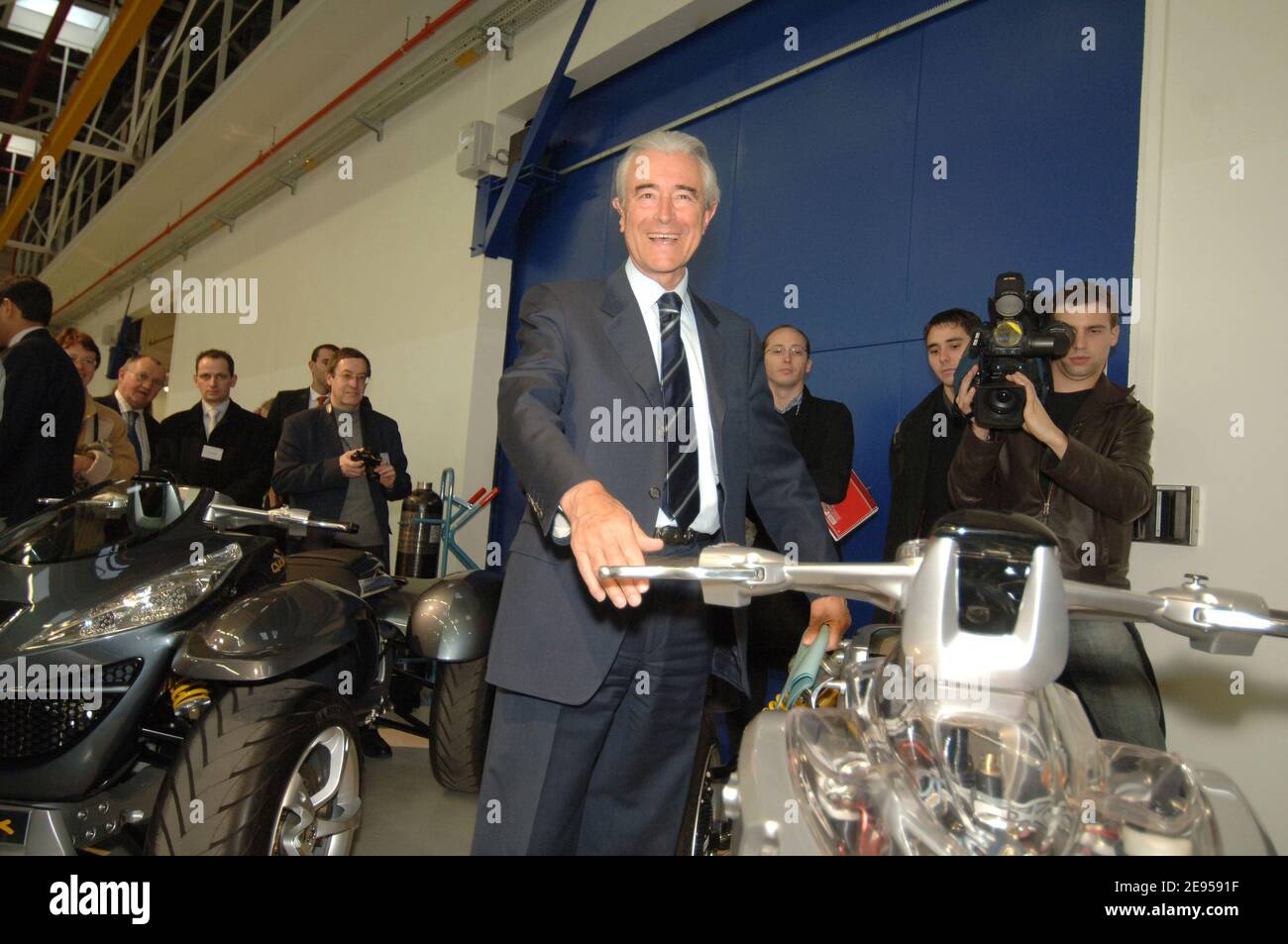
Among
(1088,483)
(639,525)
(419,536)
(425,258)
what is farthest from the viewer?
(425,258)

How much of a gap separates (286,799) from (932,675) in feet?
4.44

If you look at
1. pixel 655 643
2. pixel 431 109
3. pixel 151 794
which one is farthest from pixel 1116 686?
pixel 431 109

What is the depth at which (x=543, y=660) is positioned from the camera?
126 centimetres

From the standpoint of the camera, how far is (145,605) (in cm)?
166

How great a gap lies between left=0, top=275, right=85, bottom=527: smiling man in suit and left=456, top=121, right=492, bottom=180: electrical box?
3.02m

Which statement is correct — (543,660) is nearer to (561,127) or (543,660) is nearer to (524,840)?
(524,840)

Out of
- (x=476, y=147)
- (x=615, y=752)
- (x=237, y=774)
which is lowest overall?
(x=237, y=774)

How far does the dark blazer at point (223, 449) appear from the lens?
4.05 metres

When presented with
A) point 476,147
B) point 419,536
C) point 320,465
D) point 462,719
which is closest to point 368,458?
point 320,465

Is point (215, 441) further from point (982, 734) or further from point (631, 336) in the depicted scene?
point (982, 734)

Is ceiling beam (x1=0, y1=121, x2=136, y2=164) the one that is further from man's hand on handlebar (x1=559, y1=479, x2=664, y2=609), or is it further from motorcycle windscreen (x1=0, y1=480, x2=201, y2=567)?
man's hand on handlebar (x1=559, y1=479, x2=664, y2=609)

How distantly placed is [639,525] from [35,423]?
2516mm

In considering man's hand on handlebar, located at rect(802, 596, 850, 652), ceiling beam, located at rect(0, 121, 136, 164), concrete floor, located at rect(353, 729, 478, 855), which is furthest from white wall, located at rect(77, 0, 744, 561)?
man's hand on handlebar, located at rect(802, 596, 850, 652)

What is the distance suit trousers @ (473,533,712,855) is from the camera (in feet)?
4.14
